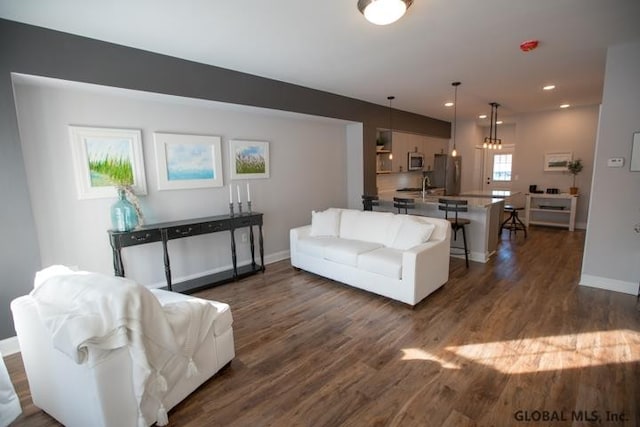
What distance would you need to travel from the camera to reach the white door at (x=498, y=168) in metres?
7.86

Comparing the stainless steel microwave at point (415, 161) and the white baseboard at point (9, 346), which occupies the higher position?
the stainless steel microwave at point (415, 161)

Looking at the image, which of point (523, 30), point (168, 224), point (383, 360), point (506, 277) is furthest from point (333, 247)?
point (523, 30)

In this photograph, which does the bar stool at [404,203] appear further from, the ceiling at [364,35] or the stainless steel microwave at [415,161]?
the stainless steel microwave at [415,161]

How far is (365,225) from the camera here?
4031 millimetres

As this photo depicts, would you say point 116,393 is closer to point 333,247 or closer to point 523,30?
point 333,247

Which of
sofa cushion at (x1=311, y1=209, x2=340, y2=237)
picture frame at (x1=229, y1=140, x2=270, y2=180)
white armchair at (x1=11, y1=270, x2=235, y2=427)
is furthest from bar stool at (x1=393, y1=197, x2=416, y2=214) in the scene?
white armchair at (x1=11, y1=270, x2=235, y2=427)

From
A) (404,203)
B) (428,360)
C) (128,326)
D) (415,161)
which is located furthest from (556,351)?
(415,161)

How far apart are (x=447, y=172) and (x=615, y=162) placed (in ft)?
14.7

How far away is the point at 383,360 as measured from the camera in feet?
7.57

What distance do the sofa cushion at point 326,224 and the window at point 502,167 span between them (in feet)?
19.4

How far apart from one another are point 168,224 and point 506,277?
4312mm

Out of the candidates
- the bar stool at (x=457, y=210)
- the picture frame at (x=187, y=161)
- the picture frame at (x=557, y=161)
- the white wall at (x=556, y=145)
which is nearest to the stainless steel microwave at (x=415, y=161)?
the white wall at (x=556, y=145)

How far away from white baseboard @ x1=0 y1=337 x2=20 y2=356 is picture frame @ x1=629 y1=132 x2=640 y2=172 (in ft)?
20.5

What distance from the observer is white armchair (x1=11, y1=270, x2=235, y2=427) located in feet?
4.81
